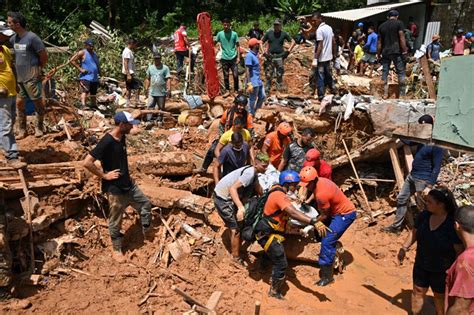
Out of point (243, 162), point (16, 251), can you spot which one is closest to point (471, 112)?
point (243, 162)

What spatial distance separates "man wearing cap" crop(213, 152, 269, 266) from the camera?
6035 mm

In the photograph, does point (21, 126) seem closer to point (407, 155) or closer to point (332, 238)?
point (332, 238)

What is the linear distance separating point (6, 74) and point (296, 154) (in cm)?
457

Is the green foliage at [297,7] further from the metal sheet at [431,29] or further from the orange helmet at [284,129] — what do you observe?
the orange helmet at [284,129]

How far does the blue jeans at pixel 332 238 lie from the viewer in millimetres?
6305

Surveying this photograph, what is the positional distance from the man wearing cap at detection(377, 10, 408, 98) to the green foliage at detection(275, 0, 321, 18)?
15770mm

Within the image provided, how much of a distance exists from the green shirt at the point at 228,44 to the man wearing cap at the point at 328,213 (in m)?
6.00

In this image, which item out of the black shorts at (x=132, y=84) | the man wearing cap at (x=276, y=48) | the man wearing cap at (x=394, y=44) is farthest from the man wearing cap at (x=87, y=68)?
the man wearing cap at (x=394, y=44)

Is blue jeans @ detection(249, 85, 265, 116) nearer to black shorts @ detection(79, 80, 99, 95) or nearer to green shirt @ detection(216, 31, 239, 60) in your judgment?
green shirt @ detection(216, 31, 239, 60)

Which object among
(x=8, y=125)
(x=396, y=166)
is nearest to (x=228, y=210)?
(x=8, y=125)

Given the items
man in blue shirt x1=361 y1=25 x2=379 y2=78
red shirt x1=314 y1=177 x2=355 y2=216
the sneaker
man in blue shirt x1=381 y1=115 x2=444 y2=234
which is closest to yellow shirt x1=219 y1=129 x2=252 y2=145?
red shirt x1=314 y1=177 x2=355 y2=216

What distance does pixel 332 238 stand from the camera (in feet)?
20.7

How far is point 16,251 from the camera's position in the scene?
5766mm

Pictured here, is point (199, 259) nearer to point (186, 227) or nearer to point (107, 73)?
point (186, 227)
